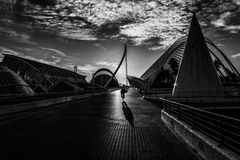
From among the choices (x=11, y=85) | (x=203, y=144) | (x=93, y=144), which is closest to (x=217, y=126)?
(x=203, y=144)

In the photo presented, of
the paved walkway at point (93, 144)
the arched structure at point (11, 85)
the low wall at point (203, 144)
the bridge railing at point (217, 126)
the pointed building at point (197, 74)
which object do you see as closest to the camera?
the low wall at point (203, 144)

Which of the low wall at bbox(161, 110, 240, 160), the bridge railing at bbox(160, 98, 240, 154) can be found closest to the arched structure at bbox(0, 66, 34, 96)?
the bridge railing at bbox(160, 98, 240, 154)

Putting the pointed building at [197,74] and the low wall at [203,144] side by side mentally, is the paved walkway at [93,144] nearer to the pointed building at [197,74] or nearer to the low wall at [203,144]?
the low wall at [203,144]

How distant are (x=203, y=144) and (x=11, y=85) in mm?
31463

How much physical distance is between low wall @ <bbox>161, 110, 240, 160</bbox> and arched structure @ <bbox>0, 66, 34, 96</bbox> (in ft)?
91.4

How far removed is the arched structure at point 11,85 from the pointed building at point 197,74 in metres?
23.8

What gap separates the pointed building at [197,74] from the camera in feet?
70.5

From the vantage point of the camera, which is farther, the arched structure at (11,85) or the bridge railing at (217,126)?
the arched structure at (11,85)

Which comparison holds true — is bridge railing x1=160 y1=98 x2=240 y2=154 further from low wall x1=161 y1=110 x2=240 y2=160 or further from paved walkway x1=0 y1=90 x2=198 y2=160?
paved walkway x1=0 y1=90 x2=198 y2=160

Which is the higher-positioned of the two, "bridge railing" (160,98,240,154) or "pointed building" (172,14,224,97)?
"pointed building" (172,14,224,97)

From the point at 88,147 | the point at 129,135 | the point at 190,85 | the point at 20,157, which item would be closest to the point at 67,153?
the point at 88,147

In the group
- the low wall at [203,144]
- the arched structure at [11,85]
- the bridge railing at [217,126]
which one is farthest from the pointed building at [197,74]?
the arched structure at [11,85]

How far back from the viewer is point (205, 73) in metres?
21.9

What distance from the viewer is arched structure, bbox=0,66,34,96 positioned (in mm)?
28747
